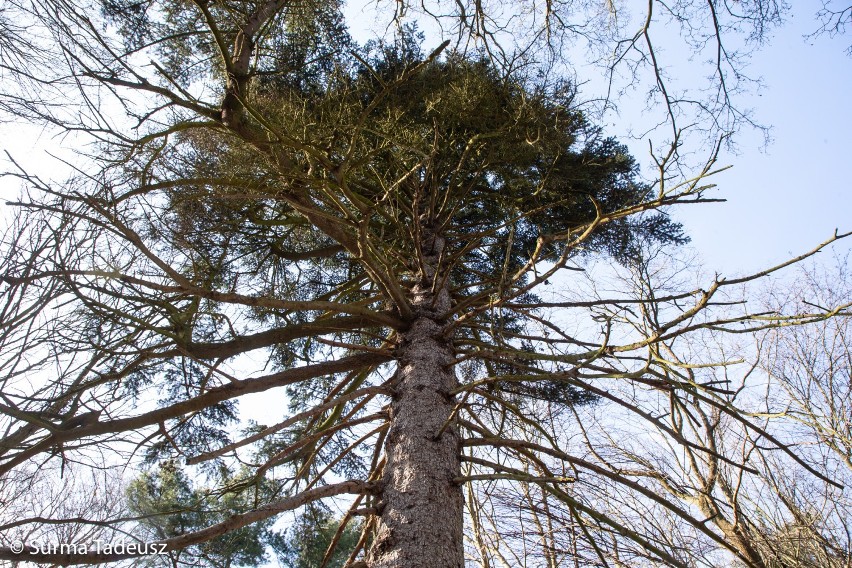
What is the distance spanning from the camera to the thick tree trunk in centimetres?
235

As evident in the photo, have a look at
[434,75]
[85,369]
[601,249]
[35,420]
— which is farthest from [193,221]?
[601,249]

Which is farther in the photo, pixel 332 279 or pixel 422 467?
pixel 332 279

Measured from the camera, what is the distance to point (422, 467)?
107 inches

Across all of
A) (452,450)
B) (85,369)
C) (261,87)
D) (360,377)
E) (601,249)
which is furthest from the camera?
(601,249)

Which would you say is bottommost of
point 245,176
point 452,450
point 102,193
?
point 452,450

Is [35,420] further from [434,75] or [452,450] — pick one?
[434,75]

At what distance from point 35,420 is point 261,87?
4509 mm

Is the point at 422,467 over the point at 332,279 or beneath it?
beneath

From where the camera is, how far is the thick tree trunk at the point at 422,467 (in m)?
2.35

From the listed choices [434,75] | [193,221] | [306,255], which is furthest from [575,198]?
[193,221]

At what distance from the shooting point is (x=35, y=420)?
181 centimetres

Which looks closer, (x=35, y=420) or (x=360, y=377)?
(x=35, y=420)

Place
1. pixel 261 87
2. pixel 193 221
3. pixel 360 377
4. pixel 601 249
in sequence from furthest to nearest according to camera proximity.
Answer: pixel 601 249
pixel 261 87
pixel 360 377
pixel 193 221

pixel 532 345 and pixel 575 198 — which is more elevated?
pixel 575 198
